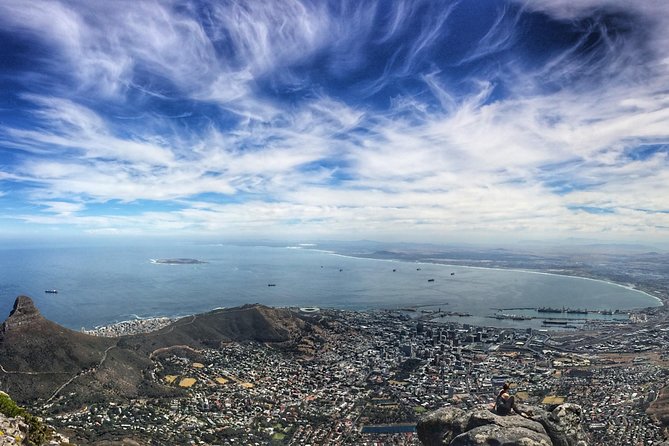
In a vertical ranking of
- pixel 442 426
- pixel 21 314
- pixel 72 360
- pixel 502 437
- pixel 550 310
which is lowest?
pixel 550 310

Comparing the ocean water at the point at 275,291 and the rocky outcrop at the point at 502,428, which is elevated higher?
the rocky outcrop at the point at 502,428

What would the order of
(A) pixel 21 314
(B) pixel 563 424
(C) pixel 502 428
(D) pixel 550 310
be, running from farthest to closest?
(D) pixel 550 310 → (A) pixel 21 314 → (B) pixel 563 424 → (C) pixel 502 428

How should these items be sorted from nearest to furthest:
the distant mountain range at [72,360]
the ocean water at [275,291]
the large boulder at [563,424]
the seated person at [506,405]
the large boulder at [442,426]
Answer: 1. the large boulder at [563,424]
2. the seated person at [506,405]
3. the large boulder at [442,426]
4. the distant mountain range at [72,360]
5. the ocean water at [275,291]

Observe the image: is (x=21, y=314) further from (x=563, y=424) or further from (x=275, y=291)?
(x=275, y=291)

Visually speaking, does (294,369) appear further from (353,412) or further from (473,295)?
(473,295)

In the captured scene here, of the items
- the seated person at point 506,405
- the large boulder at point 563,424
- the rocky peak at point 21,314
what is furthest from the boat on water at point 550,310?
the seated person at point 506,405

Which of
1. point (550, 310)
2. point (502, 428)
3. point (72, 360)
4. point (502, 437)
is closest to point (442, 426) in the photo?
point (502, 428)

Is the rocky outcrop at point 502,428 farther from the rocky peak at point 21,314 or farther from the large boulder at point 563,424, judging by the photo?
the rocky peak at point 21,314
